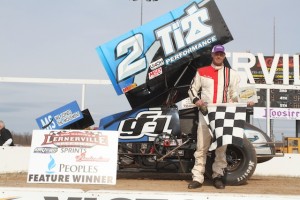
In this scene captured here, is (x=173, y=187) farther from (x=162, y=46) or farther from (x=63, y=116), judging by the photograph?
(x=63, y=116)

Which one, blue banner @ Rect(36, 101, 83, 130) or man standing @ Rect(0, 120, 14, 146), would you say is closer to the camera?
blue banner @ Rect(36, 101, 83, 130)

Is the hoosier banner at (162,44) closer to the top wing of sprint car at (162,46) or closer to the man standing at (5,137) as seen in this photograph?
the top wing of sprint car at (162,46)

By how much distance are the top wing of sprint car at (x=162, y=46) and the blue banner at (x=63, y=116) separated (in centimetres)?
92

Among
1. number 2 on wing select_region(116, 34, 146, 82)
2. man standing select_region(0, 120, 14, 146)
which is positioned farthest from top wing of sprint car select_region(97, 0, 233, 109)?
man standing select_region(0, 120, 14, 146)

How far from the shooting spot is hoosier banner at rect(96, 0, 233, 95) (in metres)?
5.20

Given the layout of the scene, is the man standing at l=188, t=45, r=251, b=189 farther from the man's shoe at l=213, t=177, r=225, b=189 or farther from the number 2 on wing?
the number 2 on wing

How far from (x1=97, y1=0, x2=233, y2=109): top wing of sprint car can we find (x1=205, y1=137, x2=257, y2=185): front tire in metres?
1.32

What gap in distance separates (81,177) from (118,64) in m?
1.77

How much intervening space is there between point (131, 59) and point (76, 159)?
5.62 ft

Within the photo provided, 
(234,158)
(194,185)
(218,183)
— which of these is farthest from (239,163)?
(194,185)

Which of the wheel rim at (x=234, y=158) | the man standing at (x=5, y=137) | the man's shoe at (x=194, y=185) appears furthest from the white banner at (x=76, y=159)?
the man standing at (x=5, y=137)

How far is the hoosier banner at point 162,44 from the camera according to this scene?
5.20 m

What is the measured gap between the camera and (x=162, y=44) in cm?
522

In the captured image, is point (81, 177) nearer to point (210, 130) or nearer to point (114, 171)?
point (114, 171)
